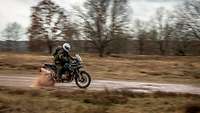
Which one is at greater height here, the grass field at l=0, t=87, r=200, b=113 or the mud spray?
the mud spray

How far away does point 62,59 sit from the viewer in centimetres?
1955

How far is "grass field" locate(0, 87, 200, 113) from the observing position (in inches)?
527

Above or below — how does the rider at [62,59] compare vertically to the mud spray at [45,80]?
above

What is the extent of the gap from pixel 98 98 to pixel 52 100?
1.38 metres

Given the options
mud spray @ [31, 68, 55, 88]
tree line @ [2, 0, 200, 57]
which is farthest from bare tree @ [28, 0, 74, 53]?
mud spray @ [31, 68, 55, 88]

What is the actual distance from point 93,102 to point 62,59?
5.12 m

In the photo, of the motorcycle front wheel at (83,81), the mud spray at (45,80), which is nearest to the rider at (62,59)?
the mud spray at (45,80)

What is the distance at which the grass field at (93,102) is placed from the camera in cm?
1339

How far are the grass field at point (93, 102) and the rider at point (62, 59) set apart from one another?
265 cm

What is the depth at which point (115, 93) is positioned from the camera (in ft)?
55.5

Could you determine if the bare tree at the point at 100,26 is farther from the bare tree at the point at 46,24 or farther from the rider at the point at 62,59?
the rider at the point at 62,59

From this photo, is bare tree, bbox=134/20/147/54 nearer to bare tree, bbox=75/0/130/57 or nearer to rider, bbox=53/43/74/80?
bare tree, bbox=75/0/130/57

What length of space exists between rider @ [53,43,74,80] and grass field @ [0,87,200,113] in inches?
104

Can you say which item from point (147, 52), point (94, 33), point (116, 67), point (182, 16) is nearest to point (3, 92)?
point (116, 67)
